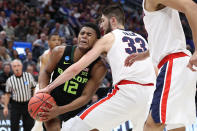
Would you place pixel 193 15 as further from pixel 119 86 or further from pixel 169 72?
pixel 119 86

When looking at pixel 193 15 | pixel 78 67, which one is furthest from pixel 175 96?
pixel 78 67

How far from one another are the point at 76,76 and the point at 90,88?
298 millimetres

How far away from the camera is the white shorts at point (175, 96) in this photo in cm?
275

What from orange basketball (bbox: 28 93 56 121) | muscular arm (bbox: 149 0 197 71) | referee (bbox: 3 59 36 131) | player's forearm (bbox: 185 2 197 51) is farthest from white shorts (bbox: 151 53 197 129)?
referee (bbox: 3 59 36 131)

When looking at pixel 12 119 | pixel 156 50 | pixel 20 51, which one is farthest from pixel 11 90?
pixel 156 50

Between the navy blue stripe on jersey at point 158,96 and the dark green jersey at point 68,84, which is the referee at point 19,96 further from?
the navy blue stripe on jersey at point 158,96

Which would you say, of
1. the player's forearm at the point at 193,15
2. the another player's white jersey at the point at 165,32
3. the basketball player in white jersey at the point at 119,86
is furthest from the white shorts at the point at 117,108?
the player's forearm at the point at 193,15

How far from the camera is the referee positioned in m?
7.43

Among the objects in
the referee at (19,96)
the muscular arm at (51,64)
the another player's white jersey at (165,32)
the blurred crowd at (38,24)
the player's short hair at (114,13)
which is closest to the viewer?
the another player's white jersey at (165,32)

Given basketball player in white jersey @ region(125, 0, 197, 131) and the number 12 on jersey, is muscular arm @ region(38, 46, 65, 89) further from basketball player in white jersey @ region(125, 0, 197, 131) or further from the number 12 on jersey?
basketball player in white jersey @ region(125, 0, 197, 131)

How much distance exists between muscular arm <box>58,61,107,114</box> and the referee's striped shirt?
3.80 m

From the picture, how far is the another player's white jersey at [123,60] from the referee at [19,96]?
440cm

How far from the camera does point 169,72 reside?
2.81m

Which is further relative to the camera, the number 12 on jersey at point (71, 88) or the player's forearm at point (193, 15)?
the number 12 on jersey at point (71, 88)
